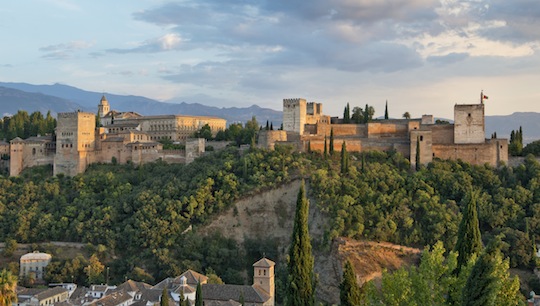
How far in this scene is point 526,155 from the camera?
5038cm

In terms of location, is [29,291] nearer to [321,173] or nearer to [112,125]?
[321,173]

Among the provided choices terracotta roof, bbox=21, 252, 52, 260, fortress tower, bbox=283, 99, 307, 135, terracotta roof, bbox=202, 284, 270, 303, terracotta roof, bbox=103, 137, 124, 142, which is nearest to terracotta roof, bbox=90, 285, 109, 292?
terracotta roof, bbox=202, 284, 270, 303

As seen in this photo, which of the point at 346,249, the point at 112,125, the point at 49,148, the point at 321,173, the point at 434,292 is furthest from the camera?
the point at 112,125

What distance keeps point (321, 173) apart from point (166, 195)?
10.7 metres

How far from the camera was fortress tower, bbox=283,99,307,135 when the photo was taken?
178 ft

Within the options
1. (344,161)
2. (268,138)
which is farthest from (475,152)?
(268,138)

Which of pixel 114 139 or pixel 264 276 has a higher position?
pixel 114 139

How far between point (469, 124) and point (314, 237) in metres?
14.6

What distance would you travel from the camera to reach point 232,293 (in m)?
36.9

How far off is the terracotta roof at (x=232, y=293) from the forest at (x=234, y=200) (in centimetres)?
568

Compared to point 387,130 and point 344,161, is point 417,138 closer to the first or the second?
point 387,130

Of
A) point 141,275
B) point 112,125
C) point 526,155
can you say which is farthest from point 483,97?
point 112,125

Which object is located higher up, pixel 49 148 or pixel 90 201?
pixel 49 148

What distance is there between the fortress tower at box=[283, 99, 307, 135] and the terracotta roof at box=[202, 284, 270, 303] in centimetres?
1903
